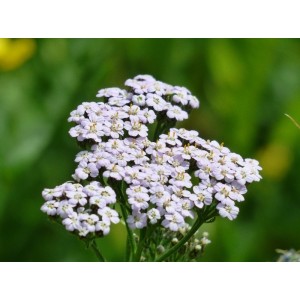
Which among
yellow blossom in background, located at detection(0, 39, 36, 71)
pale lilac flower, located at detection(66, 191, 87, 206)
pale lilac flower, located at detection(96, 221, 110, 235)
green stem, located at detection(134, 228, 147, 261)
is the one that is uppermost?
yellow blossom in background, located at detection(0, 39, 36, 71)

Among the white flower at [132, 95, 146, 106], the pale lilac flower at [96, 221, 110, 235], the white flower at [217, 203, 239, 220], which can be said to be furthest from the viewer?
the white flower at [132, 95, 146, 106]

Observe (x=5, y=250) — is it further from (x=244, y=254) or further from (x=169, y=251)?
(x=169, y=251)

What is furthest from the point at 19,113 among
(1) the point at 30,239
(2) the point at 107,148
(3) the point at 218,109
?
(2) the point at 107,148

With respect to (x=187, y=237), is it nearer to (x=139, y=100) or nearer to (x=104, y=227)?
(x=104, y=227)

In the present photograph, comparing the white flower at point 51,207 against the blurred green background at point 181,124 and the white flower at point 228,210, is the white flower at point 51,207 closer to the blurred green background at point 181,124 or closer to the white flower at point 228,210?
the white flower at point 228,210

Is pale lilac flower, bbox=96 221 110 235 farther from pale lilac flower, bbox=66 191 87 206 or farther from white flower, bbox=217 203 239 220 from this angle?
white flower, bbox=217 203 239 220

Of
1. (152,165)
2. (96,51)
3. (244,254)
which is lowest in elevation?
(244,254)

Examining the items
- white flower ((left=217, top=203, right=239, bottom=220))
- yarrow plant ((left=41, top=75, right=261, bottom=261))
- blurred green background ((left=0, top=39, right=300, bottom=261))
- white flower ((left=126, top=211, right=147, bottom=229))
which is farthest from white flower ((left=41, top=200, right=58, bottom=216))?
blurred green background ((left=0, top=39, right=300, bottom=261))
